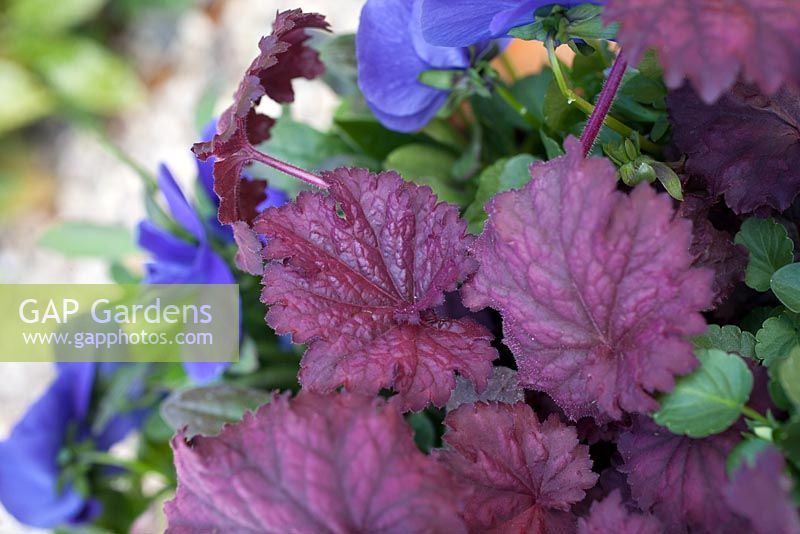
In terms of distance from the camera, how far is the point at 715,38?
0.95 ft

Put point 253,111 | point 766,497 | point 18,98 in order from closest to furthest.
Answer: point 766,497 < point 253,111 < point 18,98

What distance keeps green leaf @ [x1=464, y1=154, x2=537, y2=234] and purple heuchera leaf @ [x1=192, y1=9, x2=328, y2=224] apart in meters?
0.12

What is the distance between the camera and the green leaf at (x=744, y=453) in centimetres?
32

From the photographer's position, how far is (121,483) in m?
0.82

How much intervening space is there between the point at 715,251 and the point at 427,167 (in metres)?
0.24

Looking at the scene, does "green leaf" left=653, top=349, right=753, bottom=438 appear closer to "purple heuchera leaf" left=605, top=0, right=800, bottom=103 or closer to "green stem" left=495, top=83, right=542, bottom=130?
"purple heuchera leaf" left=605, top=0, right=800, bottom=103

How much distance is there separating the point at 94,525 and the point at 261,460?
1.61ft

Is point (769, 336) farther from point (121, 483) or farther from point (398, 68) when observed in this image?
point (121, 483)

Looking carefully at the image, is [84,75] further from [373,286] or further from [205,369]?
[373,286]

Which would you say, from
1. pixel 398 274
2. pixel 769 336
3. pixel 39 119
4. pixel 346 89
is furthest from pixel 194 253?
pixel 39 119

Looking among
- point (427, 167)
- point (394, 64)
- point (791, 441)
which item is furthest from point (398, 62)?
point (791, 441)

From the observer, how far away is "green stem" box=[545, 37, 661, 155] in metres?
0.41

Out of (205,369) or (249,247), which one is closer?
(249,247)

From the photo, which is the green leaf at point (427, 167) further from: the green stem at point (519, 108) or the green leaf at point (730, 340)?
the green leaf at point (730, 340)
